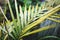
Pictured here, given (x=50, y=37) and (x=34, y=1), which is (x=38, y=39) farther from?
(x=34, y=1)

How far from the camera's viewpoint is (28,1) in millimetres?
2760

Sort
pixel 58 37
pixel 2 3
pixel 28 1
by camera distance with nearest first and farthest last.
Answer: pixel 58 37
pixel 2 3
pixel 28 1

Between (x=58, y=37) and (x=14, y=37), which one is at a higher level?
(x=14, y=37)

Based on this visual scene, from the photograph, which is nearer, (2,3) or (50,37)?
(50,37)

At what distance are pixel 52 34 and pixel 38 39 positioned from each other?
5.7 inches

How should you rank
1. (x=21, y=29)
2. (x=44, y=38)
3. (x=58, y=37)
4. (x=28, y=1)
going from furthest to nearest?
(x=28, y=1) < (x=58, y=37) < (x=44, y=38) < (x=21, y=29)

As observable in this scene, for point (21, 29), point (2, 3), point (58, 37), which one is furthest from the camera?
point (2, 3)

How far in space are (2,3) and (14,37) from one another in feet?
4.35

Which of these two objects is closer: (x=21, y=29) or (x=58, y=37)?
(x=21, y=29)

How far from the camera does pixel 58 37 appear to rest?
1.54 metres

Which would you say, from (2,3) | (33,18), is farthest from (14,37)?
(2,3)

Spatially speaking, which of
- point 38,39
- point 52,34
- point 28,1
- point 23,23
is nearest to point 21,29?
point 23,23

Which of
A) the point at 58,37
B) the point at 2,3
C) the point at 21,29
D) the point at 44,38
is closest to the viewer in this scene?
the point at 21,29

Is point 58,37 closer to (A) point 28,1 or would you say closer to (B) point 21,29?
(B) point 21,29
